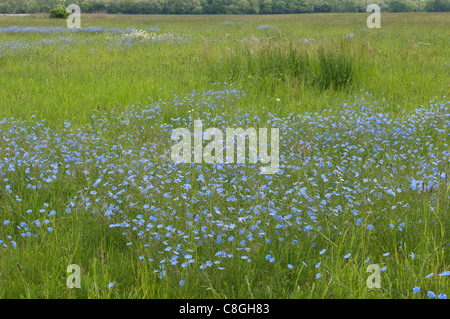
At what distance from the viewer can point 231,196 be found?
321 cm

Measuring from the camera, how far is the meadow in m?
2.51

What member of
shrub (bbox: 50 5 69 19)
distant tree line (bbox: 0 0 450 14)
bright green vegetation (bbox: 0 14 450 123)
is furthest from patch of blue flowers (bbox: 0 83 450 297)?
distant tree line (bbox: 0 0 450 14)

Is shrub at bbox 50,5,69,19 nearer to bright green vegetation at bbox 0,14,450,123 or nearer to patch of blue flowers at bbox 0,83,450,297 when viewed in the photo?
bright green vegetation at bbox 0,14,450,123

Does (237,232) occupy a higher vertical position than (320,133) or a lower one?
lower

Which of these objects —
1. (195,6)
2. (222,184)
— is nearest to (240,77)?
(222,184)

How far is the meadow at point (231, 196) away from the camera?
2506 millimetres

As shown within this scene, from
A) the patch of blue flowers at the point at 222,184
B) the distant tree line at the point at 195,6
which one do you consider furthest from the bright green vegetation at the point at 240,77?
the distant tree line at the point at 195,6

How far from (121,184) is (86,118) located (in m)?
3.01

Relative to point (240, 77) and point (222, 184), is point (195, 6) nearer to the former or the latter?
point (240, 77)

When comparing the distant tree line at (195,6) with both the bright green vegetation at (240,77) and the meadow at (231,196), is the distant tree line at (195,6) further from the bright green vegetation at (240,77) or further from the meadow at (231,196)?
the meadow at (231,196)
